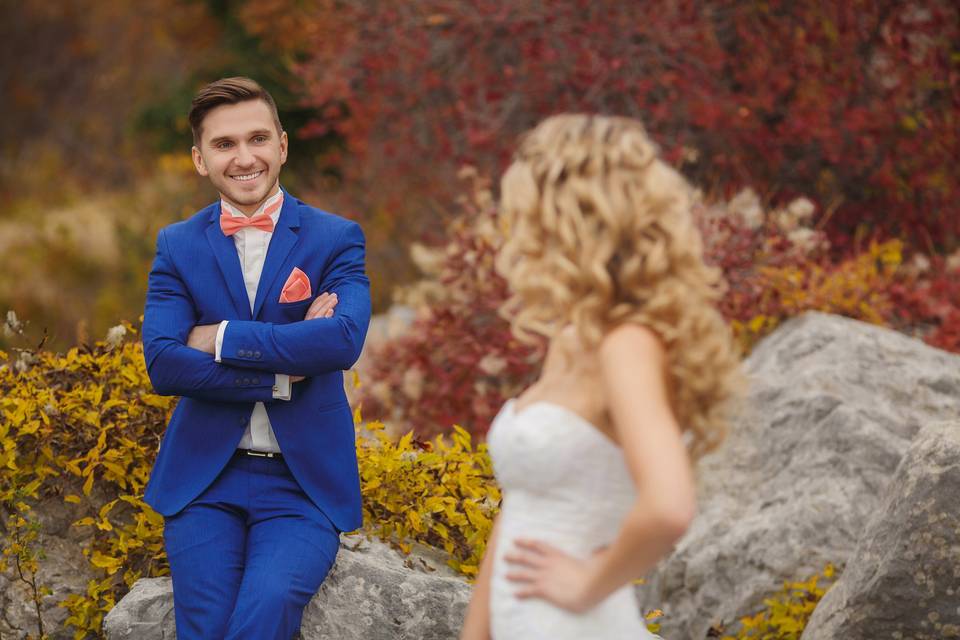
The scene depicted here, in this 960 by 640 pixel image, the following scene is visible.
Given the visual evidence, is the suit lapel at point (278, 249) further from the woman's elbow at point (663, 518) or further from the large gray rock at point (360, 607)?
the woman's elbow at point (663, 518)

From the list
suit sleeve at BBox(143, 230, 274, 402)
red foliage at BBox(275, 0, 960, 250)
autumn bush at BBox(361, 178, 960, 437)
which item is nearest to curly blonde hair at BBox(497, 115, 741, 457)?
suit sleeve at BBox(143, 230, 274, 402)

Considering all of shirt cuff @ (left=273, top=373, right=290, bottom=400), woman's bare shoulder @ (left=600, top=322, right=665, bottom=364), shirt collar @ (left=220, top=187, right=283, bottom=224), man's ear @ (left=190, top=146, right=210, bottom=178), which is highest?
man's ear @ (left=190, top=146, right=210, bottom=178)

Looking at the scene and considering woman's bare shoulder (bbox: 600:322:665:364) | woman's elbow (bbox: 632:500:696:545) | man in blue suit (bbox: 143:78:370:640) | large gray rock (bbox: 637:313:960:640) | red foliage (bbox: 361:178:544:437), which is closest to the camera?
woman's elbow (bbox: 632:500:696:545)

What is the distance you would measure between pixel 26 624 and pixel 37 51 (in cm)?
2102

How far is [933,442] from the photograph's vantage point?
11.2ft

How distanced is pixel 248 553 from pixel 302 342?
57cm

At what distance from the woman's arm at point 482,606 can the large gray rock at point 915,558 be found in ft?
5.28

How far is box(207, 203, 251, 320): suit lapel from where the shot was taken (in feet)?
10.6

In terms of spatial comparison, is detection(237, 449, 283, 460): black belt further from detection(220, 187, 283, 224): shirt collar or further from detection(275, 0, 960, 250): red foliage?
detection(275, 0, 960, 250): red foliage

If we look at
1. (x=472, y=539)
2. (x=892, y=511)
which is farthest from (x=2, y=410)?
(x=892, y=511)

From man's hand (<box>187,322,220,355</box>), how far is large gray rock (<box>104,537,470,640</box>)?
2.26 ft

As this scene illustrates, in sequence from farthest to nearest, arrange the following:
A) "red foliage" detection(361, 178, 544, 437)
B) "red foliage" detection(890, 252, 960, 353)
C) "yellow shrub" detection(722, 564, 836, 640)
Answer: "red foliage" detection(890, 252, 960, 353), "red foliage" detection(361, 178, 544, 437), "yellow shrub" detection(722, 564, 836, 640)

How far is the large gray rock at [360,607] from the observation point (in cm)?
311

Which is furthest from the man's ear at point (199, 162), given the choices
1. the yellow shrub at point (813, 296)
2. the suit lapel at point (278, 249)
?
the yellow shrub at point (813, 296)
